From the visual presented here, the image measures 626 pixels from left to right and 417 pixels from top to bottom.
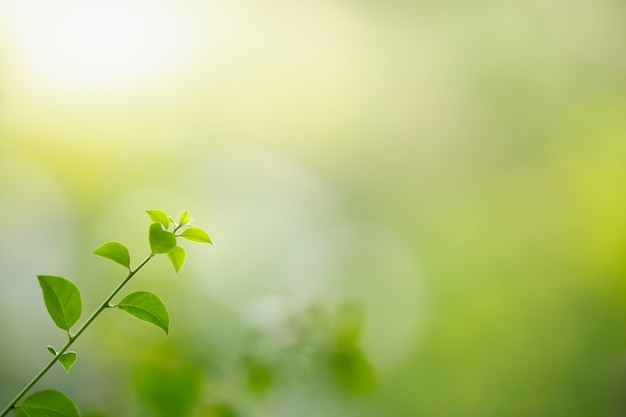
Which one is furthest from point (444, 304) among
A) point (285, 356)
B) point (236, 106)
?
point (285, 356)

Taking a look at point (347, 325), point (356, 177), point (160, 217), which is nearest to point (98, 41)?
point (356, 177)

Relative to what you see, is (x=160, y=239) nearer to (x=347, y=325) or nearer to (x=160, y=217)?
(x=160, y=217)

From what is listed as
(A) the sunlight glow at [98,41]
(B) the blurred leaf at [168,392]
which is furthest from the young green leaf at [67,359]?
(A) the sunlight glow at [98,41]

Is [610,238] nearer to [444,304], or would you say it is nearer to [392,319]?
[444,304]

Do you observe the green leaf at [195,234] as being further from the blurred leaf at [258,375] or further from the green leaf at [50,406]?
the blurred leaf at [258,375]

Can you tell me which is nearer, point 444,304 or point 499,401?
point 499,401
